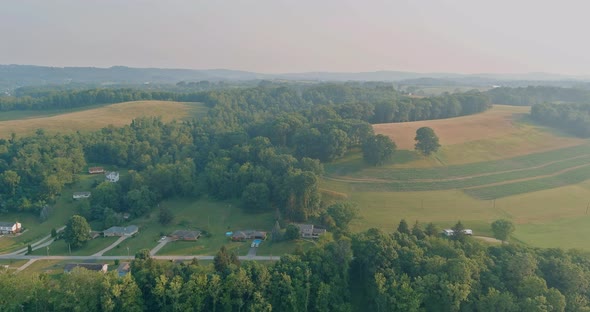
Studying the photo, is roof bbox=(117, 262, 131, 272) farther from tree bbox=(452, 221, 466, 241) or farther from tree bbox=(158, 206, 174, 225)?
tree bbox=(452, 221, 466, 241)

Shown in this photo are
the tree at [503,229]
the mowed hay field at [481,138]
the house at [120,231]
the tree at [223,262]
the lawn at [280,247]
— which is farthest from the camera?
the mowed hay field at [481,138]

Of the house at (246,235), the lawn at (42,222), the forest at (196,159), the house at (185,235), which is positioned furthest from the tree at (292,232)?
the lawn at (42,222)

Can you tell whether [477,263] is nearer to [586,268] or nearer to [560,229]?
[586,268]

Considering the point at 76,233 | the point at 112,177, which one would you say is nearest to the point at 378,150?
the point at 76,233

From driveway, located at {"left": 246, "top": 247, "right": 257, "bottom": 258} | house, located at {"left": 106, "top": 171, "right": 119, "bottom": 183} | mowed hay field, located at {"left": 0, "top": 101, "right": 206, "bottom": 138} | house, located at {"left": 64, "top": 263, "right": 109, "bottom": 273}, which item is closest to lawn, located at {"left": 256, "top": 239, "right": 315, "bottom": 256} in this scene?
driveway, located at {"left": 246, "top": 247, "right": 257, "bottom": 258}

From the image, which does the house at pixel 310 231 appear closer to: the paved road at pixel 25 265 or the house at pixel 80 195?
the paved road at pixel 25 265

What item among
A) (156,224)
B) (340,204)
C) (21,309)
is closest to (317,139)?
(340,204)
